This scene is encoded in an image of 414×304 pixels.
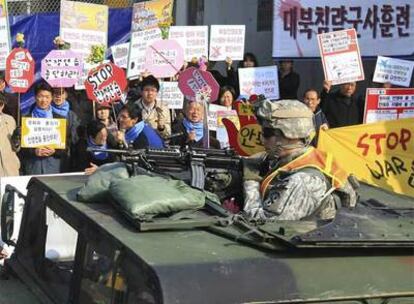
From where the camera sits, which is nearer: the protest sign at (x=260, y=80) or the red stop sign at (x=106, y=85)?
the red stop sign at (x=106, y=85)

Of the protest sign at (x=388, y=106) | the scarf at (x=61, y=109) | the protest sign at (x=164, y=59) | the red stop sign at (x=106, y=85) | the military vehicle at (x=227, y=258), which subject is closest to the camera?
the military vehicle at (x=227, y=258)

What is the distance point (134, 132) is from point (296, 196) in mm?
3634

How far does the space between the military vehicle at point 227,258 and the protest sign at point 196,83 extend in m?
4.51

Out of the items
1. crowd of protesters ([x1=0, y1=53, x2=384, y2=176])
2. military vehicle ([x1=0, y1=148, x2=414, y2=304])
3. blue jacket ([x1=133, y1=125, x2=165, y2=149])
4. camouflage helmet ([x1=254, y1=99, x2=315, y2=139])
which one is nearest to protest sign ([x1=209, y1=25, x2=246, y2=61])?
crowd of protesters ([x1=0, y1=53, x2=384, y2=176])

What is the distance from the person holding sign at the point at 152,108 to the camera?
7215 millimetres

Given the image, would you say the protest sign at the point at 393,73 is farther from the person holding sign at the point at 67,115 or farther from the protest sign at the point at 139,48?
the person holding sign at the point at 67,115

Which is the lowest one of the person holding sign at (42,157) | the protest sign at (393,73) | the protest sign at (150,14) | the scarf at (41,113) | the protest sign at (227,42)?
the person holding sign at (42,157)

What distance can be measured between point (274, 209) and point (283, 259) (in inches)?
29.4

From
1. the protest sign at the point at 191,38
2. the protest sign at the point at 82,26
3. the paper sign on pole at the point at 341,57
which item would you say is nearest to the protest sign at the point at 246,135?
the paper sign on pole at the point at 341,57

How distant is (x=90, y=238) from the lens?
2.34 m

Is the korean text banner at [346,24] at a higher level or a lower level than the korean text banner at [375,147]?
higher

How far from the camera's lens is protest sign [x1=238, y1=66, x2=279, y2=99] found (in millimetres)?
8367

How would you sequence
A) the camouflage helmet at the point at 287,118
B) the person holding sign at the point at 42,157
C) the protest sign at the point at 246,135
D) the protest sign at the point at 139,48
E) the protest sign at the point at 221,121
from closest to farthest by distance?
1. the camouflage helmet at the point at 287,118
2. the protest sign at the point at 246,135
3. the person holding sign at the point at 42,157
4. the protest sign at the point at 221,121
5. the protest sign at the point at 139,48

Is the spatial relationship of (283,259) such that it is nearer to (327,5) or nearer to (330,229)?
(330,229)
